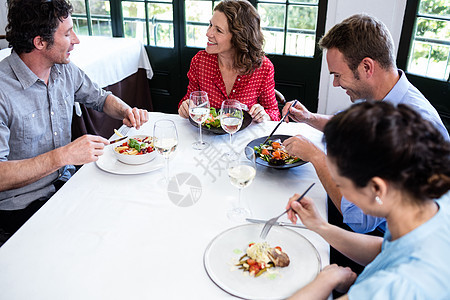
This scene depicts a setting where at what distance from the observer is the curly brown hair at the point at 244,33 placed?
7.26ft

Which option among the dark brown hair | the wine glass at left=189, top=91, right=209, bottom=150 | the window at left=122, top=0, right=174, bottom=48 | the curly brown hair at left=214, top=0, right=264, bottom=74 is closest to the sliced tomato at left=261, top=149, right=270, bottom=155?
the wine glass at left=189, top=91, right=209, bottom=150

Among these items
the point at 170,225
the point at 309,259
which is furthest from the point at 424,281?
the point at 170,225

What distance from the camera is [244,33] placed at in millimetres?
2219

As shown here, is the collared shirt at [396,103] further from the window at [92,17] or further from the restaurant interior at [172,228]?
the window at [92,17]

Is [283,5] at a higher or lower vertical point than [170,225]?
higher

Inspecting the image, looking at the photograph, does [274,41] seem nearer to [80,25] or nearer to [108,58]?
[108,58]

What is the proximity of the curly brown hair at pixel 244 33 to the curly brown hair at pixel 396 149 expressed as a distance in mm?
1504

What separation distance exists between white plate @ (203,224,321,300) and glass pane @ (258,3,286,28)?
2.71 m

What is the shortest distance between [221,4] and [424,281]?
1907 millimetres

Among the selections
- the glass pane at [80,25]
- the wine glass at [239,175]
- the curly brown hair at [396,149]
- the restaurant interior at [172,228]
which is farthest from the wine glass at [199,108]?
the glass pane at [80,25]

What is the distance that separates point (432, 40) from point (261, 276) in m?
2.75

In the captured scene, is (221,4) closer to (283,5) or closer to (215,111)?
(215,111)

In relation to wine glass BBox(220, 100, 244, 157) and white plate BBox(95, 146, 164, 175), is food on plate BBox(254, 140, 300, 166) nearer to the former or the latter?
wine glass BBox(220, 100, 244, 157)

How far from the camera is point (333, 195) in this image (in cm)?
132
